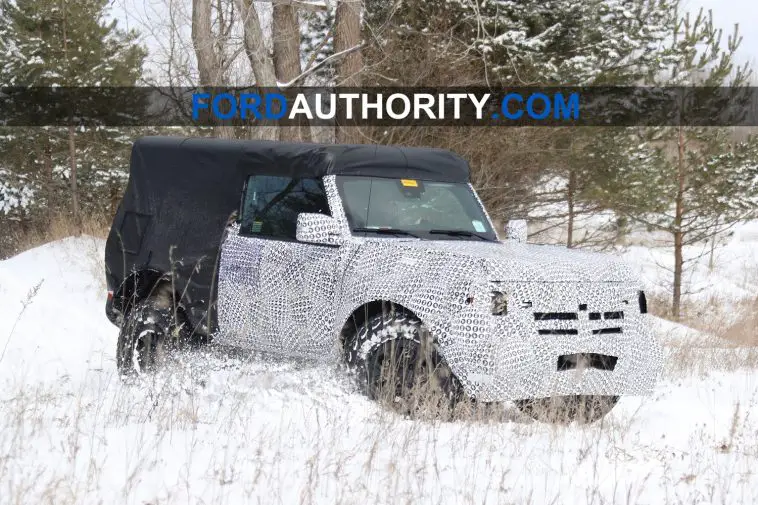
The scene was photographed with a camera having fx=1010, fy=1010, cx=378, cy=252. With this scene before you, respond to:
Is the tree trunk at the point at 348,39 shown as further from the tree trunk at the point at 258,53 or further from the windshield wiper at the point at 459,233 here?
the windshield wiper at the point at 459,233

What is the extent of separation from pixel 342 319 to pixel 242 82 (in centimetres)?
1965

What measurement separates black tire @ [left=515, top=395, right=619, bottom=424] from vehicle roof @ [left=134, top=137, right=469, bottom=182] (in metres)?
2.02

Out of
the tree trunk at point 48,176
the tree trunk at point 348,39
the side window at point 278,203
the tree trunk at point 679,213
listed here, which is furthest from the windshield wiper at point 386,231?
the tree trunk at point 48,176

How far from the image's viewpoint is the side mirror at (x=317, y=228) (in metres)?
6.86

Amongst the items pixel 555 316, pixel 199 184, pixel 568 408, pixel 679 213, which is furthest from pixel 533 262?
pixel 679 213

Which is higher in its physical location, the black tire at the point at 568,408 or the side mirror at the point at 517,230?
the side mirror at the point at 517,230

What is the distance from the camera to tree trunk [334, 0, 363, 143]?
18.2 meters

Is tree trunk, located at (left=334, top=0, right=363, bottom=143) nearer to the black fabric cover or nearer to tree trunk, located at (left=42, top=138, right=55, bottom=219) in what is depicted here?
the black fabric cover

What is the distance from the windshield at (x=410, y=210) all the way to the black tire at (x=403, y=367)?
0.94 metres

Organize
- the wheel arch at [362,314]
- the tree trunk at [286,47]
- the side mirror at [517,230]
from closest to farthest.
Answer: the wheel arch at [362,314], the side mirror at [517,230], the tree trunk at [286,47]

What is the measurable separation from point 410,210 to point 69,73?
20465mm

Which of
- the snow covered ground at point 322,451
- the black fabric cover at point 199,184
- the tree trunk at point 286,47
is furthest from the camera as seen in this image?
the tree trunk at point 286,47

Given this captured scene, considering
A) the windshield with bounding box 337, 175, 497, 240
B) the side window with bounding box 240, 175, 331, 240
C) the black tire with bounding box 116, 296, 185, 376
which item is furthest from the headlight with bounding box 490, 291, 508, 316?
the black tire with bounding box 116, 296, 185, 376

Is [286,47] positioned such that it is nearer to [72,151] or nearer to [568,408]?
[72,151]
